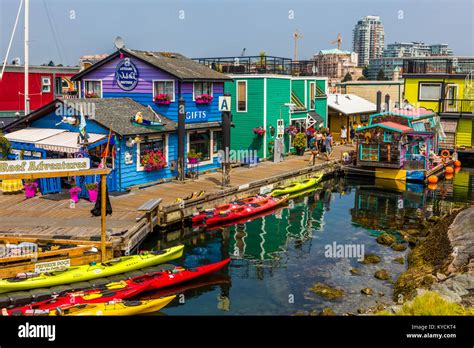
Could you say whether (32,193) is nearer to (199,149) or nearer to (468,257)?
(199,149)

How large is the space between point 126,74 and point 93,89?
267cm

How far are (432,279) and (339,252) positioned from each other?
568 cm

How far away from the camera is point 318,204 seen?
3183 cm

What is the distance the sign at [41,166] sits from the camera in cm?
1688

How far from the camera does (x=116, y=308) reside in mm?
15266

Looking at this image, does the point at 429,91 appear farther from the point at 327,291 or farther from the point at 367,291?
the point at 327,291

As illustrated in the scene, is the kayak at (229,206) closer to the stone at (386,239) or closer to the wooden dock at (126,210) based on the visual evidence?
the wooden dock at (126,210)

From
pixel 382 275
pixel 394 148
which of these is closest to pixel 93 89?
pixel 394 148

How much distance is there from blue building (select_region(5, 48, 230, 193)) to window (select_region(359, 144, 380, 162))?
10.6 meters

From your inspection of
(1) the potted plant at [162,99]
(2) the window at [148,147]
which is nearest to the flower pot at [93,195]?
(2) the window at [148,147]

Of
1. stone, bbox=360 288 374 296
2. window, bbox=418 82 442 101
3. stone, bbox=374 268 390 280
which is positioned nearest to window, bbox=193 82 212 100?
stone, bbox=374 268 390 280

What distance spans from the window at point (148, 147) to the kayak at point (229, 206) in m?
4.40
